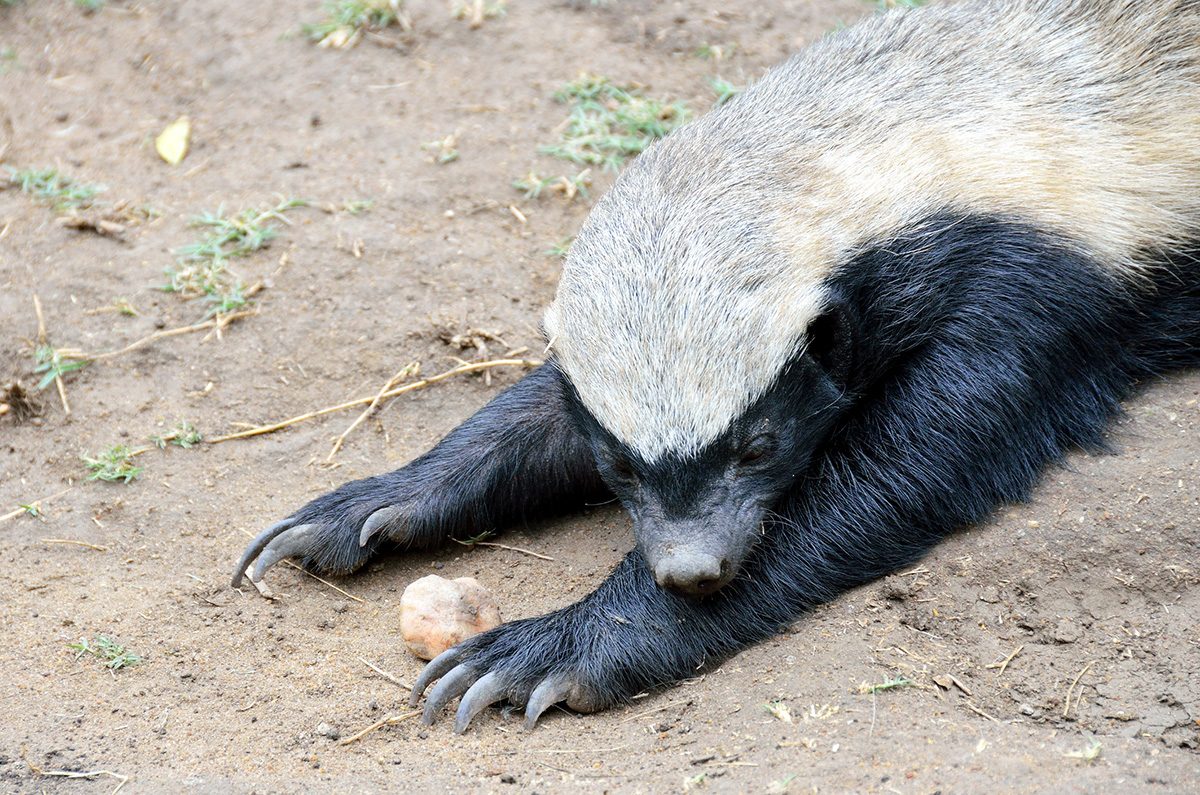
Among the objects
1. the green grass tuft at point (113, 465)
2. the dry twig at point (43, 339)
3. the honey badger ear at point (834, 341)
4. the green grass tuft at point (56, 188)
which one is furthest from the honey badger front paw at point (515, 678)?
the green grass tuft at point (56, 188)

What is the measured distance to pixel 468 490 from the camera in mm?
4801

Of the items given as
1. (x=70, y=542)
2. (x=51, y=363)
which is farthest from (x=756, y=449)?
(x=51, y=363)

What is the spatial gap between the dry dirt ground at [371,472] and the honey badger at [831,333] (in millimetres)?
187

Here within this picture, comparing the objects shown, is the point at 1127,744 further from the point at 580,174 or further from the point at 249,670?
the point at 580,174

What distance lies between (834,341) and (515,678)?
66.0 inches

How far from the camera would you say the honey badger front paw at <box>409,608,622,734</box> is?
372 cm

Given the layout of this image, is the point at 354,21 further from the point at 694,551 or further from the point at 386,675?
the point at 694,551

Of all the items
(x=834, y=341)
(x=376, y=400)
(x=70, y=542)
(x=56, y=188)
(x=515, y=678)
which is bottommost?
(x=70, y=542)

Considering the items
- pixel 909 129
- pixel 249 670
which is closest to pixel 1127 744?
pixel 909 129

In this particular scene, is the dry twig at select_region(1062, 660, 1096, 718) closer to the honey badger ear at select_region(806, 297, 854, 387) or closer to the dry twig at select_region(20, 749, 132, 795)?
the honey badger ear at select_region(806, 297, 854, 387)

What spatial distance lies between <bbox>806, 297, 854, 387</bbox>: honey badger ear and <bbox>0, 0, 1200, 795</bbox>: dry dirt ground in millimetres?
788

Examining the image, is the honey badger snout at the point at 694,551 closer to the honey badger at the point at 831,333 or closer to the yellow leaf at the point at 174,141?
the honey badger at the point at 831,333

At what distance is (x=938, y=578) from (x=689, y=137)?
1.98m

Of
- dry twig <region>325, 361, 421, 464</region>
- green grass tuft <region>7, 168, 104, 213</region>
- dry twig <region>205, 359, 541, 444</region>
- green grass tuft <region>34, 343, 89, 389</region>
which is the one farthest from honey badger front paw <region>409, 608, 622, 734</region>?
green grass tuft <region>7, 168, 104, 213</region>
